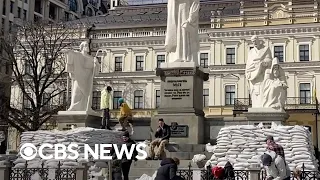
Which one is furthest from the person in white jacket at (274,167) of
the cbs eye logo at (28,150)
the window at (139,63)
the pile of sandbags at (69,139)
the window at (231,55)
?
the window at (139,63)

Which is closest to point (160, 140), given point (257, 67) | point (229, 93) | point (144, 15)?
point (257, 67)

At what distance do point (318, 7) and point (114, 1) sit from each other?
34511 millimetres

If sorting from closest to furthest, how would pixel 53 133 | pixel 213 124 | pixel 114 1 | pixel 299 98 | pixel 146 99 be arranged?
pixel 53 133, pixel 213 124, pixel 299 98, pixel 146 99, pixel 114 1

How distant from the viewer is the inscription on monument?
1931 centimetres

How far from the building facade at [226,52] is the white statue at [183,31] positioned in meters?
24.6

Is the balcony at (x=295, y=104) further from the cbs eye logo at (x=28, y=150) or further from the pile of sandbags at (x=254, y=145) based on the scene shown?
the pile of sandbags at (x=254, y=145)

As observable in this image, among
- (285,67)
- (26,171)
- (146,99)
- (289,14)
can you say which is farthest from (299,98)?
(26,171)

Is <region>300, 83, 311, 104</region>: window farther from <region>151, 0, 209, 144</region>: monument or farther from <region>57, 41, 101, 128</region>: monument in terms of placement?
<region>57, 41, 101, 128</region>: monument

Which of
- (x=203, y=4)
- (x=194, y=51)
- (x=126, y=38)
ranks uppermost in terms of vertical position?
(x=203, y=4)

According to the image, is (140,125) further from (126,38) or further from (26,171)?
(126,38)

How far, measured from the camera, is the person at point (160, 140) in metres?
16.8

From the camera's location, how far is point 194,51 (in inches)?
797

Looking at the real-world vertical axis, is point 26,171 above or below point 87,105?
below

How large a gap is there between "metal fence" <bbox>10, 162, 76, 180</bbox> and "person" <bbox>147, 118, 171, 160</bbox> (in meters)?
3.27
